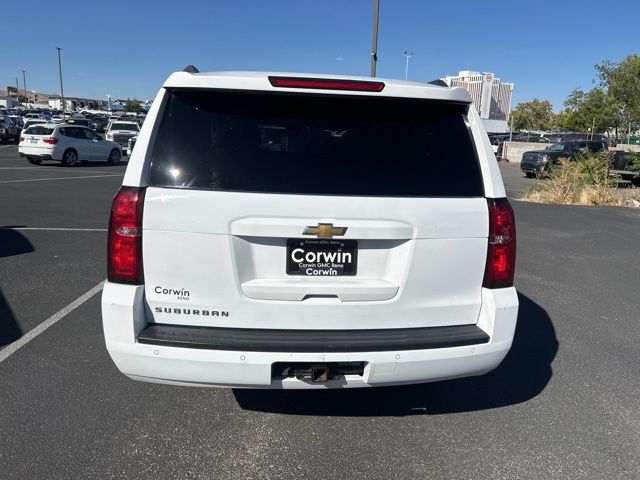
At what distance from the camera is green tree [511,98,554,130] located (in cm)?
10438

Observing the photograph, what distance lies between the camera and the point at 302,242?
2836mm

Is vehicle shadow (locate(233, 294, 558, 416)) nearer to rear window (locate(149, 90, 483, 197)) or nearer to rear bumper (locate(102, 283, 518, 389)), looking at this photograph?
rear bumper (locate(102, 283, 518, 389))

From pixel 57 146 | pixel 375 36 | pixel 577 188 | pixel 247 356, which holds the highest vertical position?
pixel 375 36

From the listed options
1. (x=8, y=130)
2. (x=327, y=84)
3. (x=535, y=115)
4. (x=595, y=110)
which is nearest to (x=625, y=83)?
(x=595, y=110)

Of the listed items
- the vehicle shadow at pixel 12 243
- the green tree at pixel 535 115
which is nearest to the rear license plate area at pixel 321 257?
the vehicle shadow at pixel 12 243

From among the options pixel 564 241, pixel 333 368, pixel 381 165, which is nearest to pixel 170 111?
pixel 381 165

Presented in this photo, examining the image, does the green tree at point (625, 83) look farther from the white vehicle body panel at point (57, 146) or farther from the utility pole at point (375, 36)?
the white vehicle body panel at point (57, 146)

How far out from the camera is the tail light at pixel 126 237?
2.79 metres

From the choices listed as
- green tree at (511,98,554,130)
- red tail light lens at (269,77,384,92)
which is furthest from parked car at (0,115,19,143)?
green tree at (511,98,554,130)

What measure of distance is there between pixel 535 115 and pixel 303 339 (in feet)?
377

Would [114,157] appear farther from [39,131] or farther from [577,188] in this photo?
[577,188]

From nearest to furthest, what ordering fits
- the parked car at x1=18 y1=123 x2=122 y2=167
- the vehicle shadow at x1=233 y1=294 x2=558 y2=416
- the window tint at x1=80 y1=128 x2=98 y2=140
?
the vehicle shadow at x1=233 y1=294 x2=558 y2=416 → the parked car at x1=18 y1=123 x2=122 y2=167 → the window tint at x1=80 y1=128 x2=98 y2=140

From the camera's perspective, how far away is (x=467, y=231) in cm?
296

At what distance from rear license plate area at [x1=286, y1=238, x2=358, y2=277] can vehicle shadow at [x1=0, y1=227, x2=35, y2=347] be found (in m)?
2.99
